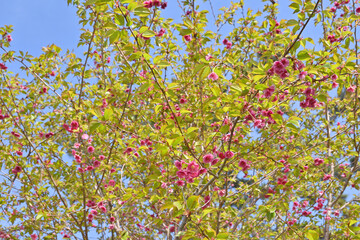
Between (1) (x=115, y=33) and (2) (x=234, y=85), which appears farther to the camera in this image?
(2) (x=234, y=85)

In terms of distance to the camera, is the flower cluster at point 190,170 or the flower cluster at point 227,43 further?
the flower cluster at point 227,43

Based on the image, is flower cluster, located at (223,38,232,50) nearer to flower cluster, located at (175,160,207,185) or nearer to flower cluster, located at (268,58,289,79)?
flower cluster, located at (268,58,289,79)

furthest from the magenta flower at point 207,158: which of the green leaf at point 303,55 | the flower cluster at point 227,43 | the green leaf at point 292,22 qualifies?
the flower cluster at point 227,43

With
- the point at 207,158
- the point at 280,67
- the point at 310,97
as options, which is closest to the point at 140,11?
the point at 280,67

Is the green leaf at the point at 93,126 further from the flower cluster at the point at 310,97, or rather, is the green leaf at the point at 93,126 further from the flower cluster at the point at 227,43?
the flower cluster at the point at 227,43

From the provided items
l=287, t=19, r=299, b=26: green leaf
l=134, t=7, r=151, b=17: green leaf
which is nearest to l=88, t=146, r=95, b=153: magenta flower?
l=134, t=7, r=151, b=17: green leaf

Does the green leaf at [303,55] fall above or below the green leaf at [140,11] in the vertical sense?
below

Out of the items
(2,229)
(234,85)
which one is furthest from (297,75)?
(2,229)

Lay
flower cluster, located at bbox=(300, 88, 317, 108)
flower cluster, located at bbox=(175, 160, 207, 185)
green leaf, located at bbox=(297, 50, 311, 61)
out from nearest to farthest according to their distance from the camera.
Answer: green leaf, located at bbox=(297, 50, 311, 61) < flower cluster, located at bbox=(175, 160, 207, 185) < flower cluster, located at bbox=(300, 88, 317, 108)

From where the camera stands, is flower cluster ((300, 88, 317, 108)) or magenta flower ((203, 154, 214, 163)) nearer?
flower cluster ((300, 88, 317, 108))

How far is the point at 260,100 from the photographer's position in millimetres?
2242

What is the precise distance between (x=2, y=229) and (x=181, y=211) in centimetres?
311

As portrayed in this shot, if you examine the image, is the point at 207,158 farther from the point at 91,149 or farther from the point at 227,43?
the point at 227,43

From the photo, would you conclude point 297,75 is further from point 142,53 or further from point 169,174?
point 169,174
